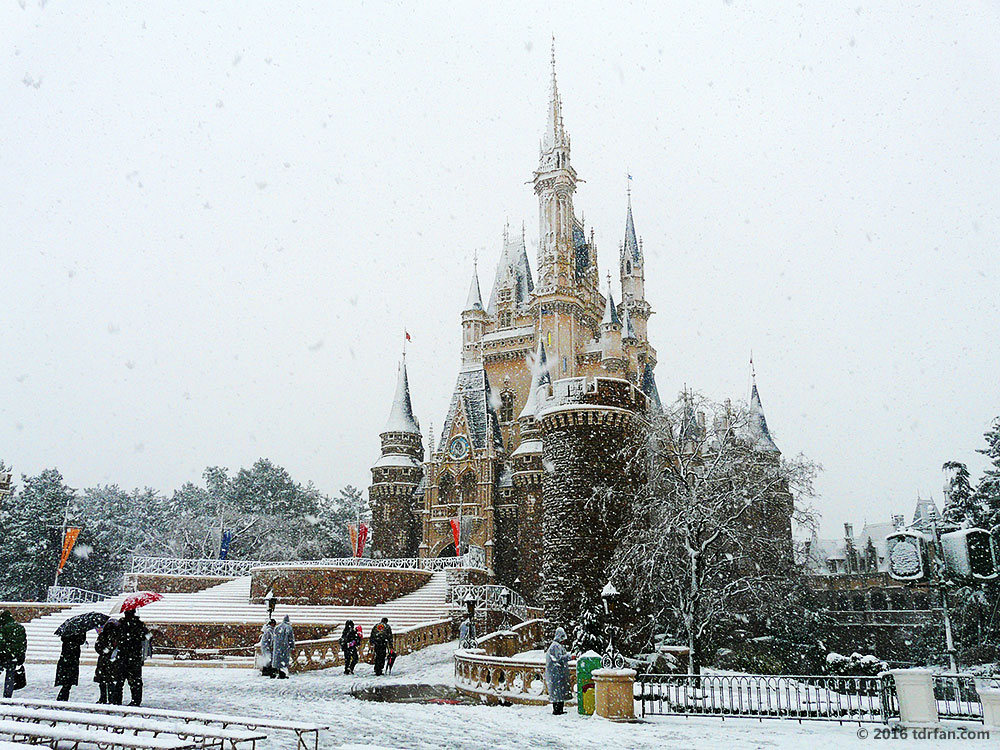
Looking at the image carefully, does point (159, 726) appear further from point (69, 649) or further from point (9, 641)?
point (9, 641)

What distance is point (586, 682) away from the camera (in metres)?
14.5

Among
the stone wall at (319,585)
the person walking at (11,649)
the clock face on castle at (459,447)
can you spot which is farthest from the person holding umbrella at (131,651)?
the clock face on castle at (459,447)

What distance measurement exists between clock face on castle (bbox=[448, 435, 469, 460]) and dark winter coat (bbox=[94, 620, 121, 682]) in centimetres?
3610

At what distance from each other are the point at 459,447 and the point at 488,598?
18035mm

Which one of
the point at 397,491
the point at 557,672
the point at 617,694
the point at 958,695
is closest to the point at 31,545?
the point at 397,491

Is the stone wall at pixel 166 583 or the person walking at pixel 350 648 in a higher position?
the stone wall at pixel 166 583

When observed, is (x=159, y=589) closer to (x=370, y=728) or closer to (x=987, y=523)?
(x=370, y=728)

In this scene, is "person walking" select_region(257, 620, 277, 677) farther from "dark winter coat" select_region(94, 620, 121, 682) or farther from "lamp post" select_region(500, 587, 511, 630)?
"lamp post" select_region(500, 587, 511, 630)

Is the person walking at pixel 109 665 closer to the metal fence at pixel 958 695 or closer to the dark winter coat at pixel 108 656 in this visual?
the dark winter coat at pixel 108 656

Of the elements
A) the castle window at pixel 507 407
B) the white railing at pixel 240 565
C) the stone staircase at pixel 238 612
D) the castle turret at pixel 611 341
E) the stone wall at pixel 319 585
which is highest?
the castle turret at pixel 611 341

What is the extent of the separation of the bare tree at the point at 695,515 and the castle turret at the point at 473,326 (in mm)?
28351

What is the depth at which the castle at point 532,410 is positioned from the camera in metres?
30.3

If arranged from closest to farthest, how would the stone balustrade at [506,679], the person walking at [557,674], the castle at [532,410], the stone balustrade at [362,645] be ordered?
the person walking at [557,674] < the stone balustrade at [506,679] < the stone balustrade at [362,645] < the castle at [532,410]

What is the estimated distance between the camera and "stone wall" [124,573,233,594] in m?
38.0
